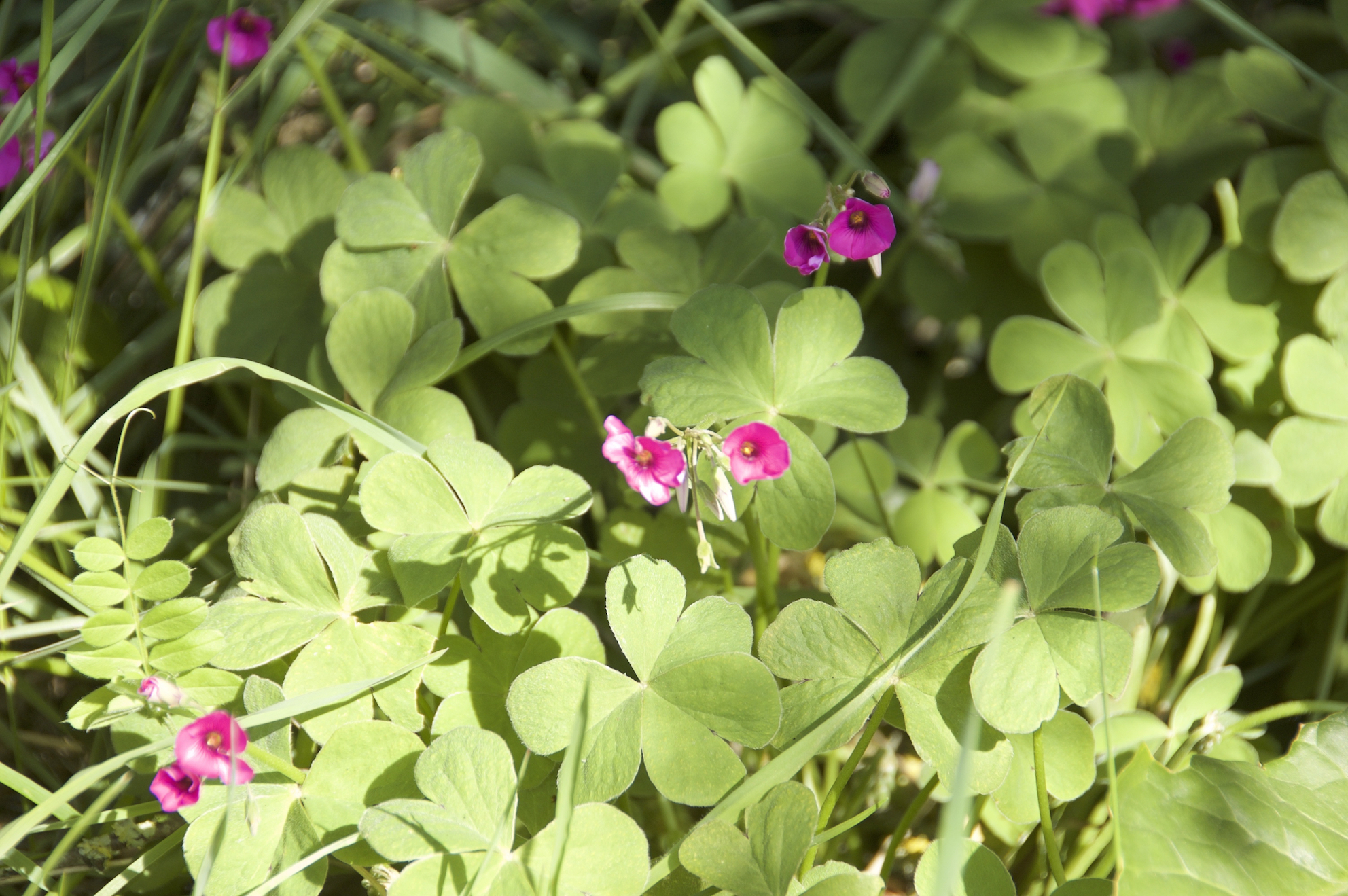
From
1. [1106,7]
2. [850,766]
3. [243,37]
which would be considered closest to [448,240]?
[243,37]

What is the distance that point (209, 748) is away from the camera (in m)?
1.34

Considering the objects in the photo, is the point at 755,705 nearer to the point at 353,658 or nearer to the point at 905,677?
the point at 905,677

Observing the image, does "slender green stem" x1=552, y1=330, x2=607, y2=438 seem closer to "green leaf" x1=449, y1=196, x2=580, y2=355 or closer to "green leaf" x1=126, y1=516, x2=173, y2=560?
"green leaf" x1=449, y1=196, x2=580, y2=355

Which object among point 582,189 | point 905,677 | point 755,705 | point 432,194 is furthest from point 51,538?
point 905,677

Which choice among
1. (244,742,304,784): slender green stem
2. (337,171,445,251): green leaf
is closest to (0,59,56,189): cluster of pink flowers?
(337,171,445,251): green leaf

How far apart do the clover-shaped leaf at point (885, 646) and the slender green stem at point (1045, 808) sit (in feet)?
0.18

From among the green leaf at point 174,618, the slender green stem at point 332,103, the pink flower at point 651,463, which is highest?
the slender green stem at point 332,103

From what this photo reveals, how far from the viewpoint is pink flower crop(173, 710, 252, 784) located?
1.30 metres

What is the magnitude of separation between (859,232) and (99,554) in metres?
1.45

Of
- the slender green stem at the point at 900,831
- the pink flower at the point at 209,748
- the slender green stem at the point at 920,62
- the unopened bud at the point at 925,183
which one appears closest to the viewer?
the pink flower at the point at 209,748

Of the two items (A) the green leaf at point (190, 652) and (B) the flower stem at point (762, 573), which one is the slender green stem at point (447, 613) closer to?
(A) the green leaf at point (190, 652)

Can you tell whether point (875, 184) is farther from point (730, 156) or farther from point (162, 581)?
point (162, 581)

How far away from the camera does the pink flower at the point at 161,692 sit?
1361mm

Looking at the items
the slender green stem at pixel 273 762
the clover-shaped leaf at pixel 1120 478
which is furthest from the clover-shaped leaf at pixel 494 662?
the clover-shaped leaf at pixel 1120 478
